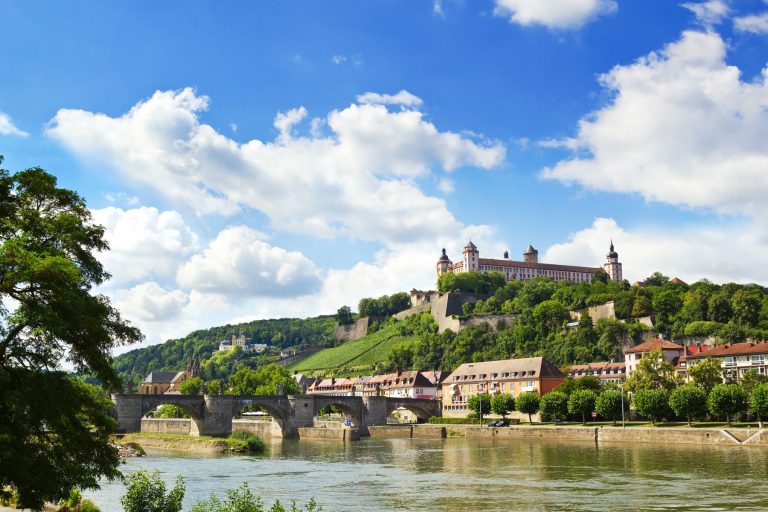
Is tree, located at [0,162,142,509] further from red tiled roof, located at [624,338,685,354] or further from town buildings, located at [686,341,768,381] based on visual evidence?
red tiled roof, located at [624,338,685,354]

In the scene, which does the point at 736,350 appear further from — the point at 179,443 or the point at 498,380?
the point at 179,443

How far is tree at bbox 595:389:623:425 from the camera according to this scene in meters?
69.8

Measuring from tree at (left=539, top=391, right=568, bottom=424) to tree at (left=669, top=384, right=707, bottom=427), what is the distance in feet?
47.4

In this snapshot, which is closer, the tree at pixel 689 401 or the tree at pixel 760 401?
the tree at pixel 760 401

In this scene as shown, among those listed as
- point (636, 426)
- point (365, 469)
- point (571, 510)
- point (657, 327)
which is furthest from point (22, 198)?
point (657, 327)

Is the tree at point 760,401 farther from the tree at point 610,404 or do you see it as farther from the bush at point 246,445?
the bush at point 246,445

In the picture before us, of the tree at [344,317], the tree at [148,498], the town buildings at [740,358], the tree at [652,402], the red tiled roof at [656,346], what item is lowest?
the tree at [148,498]

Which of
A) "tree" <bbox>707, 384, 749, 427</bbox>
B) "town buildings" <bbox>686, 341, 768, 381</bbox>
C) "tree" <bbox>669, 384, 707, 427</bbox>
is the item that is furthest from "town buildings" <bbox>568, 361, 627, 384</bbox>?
"tree" <bbox>707, 384, 749, 427</bbox>

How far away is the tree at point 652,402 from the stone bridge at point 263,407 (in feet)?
115

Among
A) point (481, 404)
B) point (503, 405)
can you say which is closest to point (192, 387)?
point (481, 404)

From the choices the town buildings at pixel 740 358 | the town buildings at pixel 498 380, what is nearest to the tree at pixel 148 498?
the town buildings at pixel 740 358

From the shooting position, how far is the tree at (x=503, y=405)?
8475cm

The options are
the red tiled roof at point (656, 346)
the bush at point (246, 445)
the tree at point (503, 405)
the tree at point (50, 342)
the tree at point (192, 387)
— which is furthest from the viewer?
the tree at point (192, 387)

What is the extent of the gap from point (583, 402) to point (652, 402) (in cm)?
858
